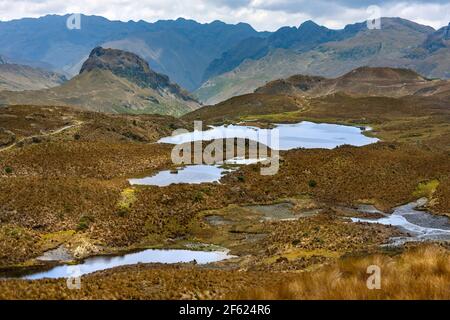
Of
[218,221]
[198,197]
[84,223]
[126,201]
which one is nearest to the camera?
[84,223]

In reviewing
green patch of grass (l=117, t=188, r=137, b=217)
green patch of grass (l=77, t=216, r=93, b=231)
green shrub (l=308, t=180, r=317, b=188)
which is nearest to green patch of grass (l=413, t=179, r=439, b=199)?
green shrub (l=308, t=180, r=317, b=188)

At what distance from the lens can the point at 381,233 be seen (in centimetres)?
4269

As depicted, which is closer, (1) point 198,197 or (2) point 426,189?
(1) point 198,197

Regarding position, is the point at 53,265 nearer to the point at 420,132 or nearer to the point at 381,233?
the point at 381,233

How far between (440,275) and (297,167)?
5549 cm

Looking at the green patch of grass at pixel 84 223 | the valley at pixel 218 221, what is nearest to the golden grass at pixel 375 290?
the valley at pixel 218 221

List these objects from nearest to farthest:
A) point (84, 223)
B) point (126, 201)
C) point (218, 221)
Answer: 1. point (84, 223)
2. point (218, 221)
3. point (126, 201)

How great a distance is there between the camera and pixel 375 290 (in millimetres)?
14195

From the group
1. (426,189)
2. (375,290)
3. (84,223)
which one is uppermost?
(375,290)

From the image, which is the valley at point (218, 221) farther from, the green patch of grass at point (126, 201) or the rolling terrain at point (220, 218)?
the green patch of grass at point (126, 201)

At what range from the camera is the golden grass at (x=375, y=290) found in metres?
13.7

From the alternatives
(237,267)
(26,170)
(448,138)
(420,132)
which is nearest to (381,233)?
(237,267)

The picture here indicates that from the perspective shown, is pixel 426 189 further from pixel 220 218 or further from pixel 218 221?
pixel 218 221

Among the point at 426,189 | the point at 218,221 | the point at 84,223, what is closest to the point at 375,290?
the point at 84,223
